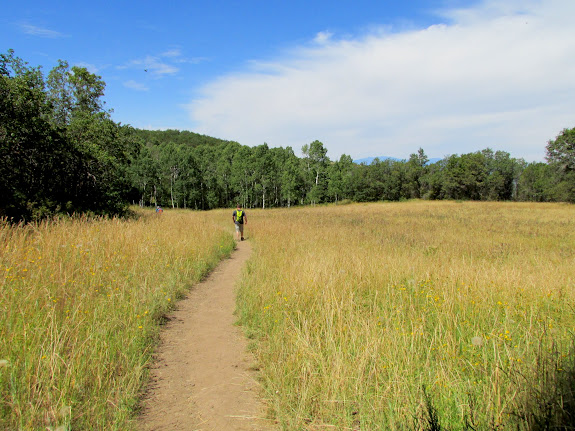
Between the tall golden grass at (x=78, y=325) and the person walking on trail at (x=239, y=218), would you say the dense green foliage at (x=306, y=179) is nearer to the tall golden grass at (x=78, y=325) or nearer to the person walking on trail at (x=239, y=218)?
the person walking on trail at (x=239, y=218)

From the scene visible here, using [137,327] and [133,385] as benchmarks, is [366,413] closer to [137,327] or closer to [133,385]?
[133,385]

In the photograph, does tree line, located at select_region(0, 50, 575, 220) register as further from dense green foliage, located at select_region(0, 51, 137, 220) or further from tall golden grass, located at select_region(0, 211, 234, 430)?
tall golden grass, located at select_region(0, 211, 234, 430)

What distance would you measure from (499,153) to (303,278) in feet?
382

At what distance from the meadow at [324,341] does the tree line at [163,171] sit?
598 cm

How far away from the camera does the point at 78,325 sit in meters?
3.46

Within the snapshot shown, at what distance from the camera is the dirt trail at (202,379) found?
2.91 metres

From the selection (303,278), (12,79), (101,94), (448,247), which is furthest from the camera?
(101,94)

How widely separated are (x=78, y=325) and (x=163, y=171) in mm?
64447

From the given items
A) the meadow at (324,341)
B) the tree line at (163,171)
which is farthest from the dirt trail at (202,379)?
the tree line at (163,171)

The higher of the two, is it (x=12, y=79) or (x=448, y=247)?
(x=12, y=79)

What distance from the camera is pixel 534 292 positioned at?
5.04m

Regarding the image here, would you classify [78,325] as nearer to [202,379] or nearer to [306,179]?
[202,379]

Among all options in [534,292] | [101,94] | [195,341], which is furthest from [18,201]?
[101,94]

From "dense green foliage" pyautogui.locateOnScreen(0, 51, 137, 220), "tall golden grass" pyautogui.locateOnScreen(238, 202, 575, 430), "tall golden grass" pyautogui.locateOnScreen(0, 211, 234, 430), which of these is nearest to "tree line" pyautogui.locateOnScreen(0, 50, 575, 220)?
"dense green foliage" pyautogui.locateOnScreen(0, 51, 137, 220)
